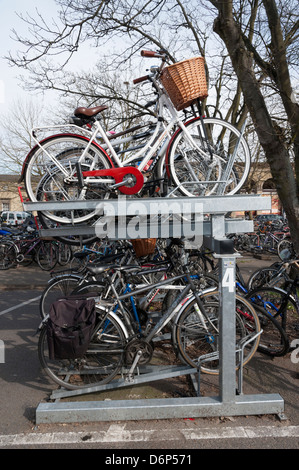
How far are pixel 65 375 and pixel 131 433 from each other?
4.34ft

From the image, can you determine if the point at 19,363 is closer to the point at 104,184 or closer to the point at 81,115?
the point at 104,184

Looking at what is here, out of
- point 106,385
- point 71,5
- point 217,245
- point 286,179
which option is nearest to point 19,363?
point 106,385

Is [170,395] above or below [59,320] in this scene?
below

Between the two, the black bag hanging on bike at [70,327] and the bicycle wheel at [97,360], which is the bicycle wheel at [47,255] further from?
the black bag hanging on bike at [70,327]

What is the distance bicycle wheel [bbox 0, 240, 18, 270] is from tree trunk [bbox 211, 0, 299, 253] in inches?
345

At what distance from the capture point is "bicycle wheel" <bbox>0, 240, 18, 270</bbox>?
11031 mm

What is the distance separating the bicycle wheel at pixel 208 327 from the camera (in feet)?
11.1

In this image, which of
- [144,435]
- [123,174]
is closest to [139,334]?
[144,435]

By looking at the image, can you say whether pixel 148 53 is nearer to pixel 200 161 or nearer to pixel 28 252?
pixel 200 161

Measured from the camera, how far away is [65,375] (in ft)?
12.4

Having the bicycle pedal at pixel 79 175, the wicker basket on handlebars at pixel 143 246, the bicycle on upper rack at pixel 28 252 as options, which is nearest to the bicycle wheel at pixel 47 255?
the bicycle on upper rack at pixel 28 252

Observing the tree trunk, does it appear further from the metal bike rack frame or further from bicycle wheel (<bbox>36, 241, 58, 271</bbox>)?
bicycle wheel (<bbox>36, 241, 58, 271</bbox>)

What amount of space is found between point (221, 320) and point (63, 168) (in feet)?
6.35

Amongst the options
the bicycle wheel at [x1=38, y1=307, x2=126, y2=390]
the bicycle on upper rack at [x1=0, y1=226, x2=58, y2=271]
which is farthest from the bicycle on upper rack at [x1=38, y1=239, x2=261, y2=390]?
the bicycle on upper rack at [x1=0, y1=226, x2=58, y2=271]
